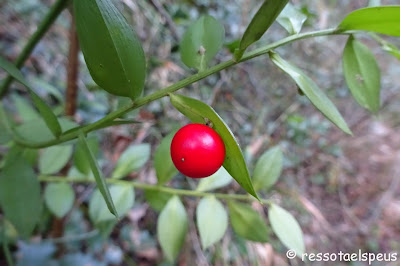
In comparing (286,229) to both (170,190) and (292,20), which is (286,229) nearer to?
(170,190)

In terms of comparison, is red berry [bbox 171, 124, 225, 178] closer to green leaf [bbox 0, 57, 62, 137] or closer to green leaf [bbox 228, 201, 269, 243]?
green leaf [bbox 0, 57, 62, 137]

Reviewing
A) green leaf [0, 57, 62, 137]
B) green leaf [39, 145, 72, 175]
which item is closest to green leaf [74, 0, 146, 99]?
green leaf [0, 57, 62, 137]

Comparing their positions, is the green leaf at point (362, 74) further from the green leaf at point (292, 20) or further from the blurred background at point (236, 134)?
the blurred background at point (236, 134)

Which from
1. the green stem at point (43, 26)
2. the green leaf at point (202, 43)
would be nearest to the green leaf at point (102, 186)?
the green leaf at point (202, 43)

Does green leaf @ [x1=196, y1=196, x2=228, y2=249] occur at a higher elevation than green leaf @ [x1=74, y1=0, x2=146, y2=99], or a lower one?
lower

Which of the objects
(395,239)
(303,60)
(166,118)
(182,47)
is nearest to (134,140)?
(166,118)

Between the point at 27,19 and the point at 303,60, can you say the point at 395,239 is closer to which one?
the point at 303,60

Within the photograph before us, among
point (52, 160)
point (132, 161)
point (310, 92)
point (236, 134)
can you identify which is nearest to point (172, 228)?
point (132, 161)
